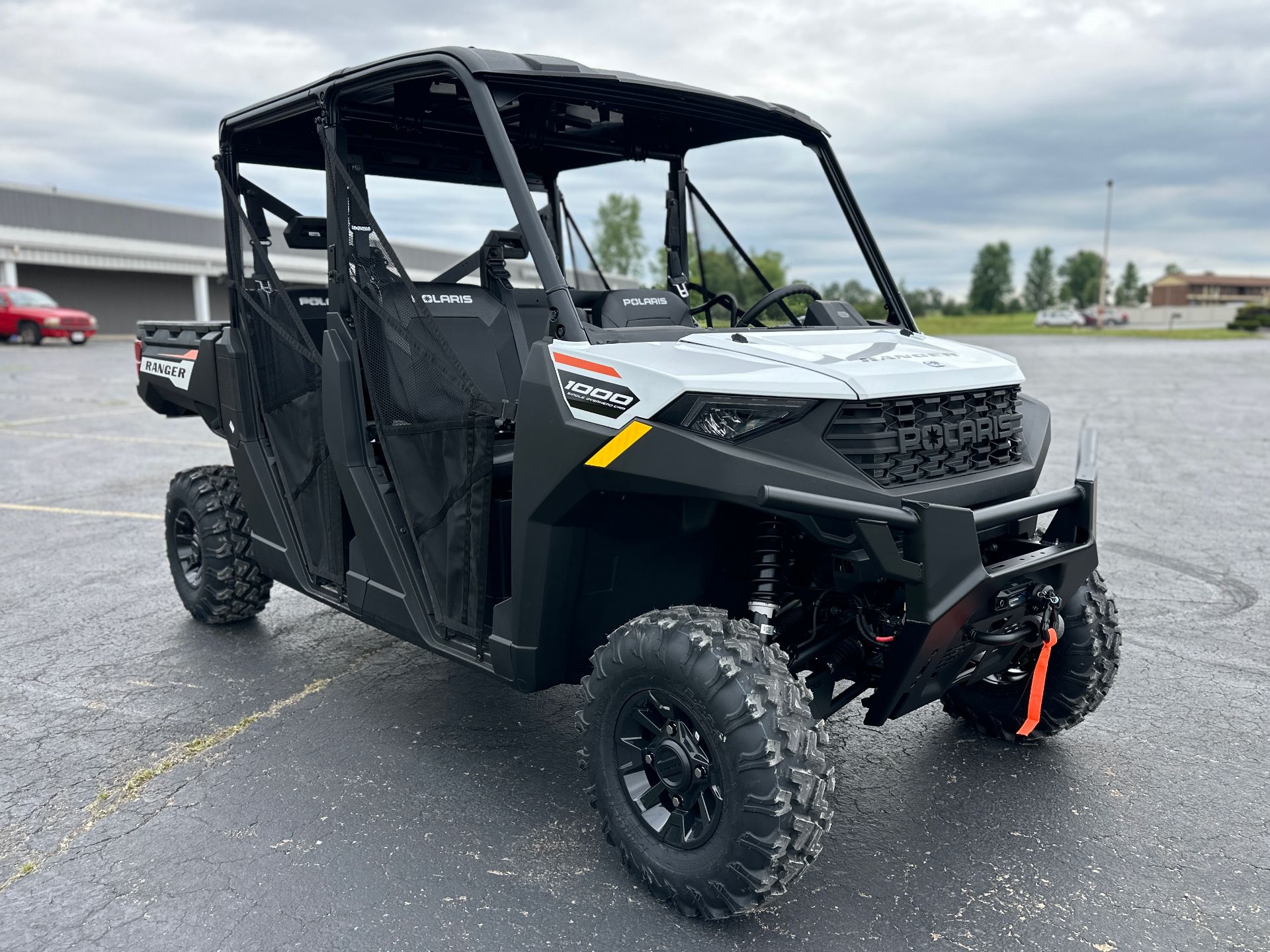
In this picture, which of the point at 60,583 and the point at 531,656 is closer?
the point at 531,656

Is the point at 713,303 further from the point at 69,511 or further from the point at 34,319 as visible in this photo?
the point at 34,319

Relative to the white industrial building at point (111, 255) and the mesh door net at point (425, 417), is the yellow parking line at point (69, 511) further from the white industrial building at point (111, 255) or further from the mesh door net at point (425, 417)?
the white industrial building at point (111, 255)

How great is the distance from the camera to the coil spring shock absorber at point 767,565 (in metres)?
2.92

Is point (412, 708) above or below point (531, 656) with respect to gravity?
below

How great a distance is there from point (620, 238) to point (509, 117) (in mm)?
1224

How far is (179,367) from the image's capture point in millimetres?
5117

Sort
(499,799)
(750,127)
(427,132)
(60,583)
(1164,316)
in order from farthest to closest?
(1164,316), (60,583), (427,132), (750,127), (499,799)

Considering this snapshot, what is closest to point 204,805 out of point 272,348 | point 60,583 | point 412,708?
point 412,708

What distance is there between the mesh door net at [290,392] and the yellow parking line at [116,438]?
7.40m

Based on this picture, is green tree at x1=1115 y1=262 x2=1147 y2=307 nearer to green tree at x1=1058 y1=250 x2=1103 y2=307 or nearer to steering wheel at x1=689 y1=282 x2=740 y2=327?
green tree at x1=1058 y1=250 x2=1103 y2=307

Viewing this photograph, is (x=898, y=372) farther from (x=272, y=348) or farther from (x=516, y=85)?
(x=272, y=348)

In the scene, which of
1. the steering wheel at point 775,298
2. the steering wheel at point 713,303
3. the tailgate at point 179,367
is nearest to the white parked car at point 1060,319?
→ the steering wheel at point 713,303

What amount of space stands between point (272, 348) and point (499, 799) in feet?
7.12

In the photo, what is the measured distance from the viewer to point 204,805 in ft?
11.1
